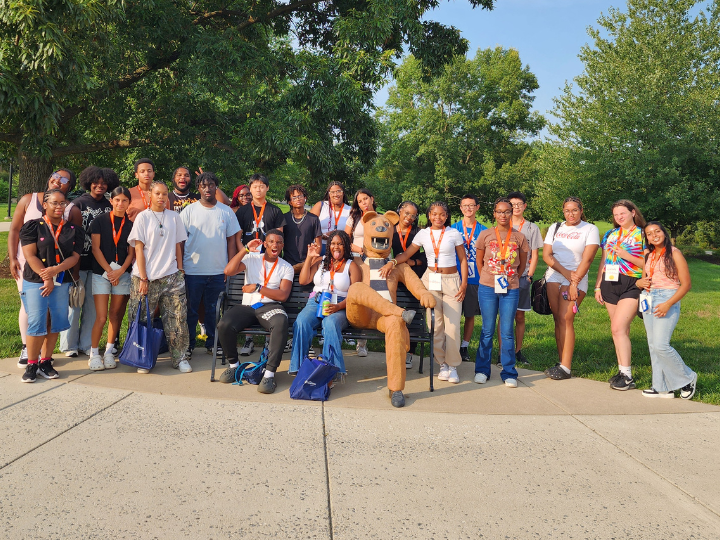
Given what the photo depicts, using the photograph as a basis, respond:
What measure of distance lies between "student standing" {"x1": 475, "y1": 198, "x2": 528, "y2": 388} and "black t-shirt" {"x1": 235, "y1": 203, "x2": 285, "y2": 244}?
7.89 feet

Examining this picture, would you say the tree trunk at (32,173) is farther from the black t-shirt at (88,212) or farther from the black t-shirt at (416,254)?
the black t-shirt at (416,254)

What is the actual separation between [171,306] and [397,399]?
2574mm

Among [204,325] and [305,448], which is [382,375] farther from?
[204,325]

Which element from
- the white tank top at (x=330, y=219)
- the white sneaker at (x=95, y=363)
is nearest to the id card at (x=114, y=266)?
the white sneaker at (x=95, y=363)

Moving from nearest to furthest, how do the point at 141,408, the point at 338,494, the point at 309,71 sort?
the point at 338,494
the point at 141,408
the point at 309,71

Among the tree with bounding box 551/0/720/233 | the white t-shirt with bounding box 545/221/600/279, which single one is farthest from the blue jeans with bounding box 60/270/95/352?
the tree with bounding box 551/0/720/233

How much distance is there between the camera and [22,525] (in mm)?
2984

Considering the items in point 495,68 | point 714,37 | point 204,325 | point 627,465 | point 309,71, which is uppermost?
point 495,68

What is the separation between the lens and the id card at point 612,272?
591 centimetres

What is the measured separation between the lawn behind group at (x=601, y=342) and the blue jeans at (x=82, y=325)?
0.69 meters

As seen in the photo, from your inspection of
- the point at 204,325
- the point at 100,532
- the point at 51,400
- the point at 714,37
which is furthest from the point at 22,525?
the point at 714,37

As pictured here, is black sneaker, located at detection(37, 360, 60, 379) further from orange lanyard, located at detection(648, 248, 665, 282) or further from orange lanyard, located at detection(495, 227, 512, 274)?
orange lanyard, located at detection(648, 248, 665, 282)

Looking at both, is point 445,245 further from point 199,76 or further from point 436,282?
point 199,76

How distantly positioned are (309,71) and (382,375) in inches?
288
